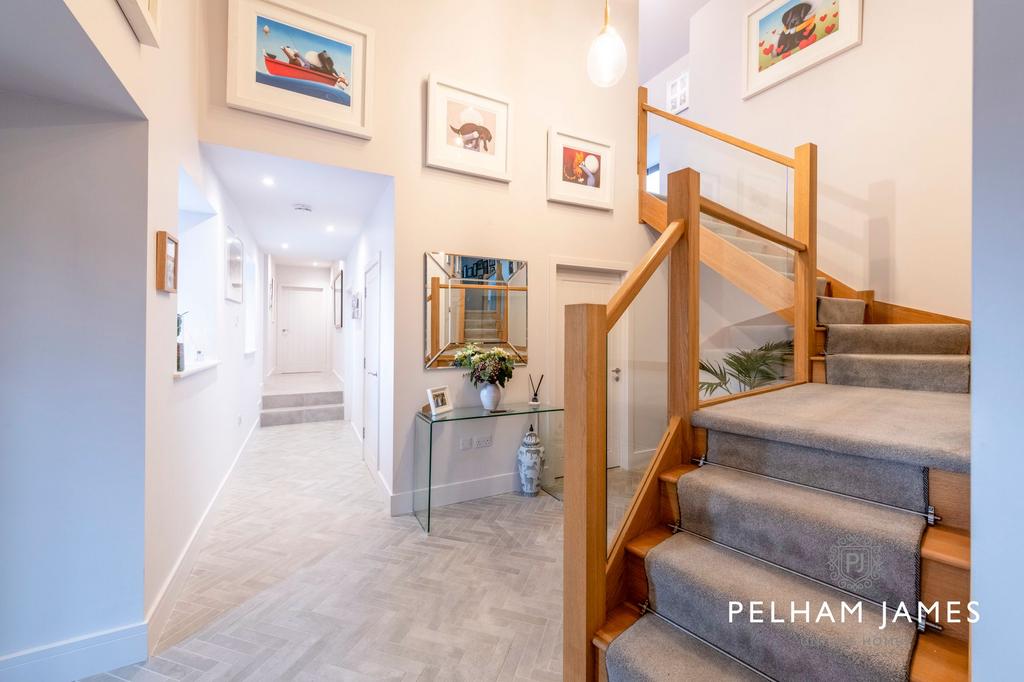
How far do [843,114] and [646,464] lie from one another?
12.6 feet

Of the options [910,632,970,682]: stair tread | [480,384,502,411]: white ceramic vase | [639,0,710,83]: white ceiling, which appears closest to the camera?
[910,632,970,682]: stair tread

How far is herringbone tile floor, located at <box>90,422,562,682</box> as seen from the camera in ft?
5.76

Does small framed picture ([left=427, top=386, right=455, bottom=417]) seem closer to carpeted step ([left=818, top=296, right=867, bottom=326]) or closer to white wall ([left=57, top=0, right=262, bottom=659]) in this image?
white wall ([left=57, top=0, right=262, bottom=659])

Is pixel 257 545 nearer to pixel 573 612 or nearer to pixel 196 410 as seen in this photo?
pixel 196 410

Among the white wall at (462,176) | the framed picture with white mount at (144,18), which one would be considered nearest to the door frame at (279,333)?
the white wall at (462,176)

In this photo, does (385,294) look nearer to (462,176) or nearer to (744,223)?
(462,176)

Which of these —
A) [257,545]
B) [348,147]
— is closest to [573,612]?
[257,545]

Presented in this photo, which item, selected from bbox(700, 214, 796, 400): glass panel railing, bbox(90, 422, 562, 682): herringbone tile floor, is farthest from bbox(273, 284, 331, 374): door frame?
bbox(700, 214, 796, 400): glass panel railing

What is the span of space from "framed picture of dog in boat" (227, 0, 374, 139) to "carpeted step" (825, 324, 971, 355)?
353 centimetres

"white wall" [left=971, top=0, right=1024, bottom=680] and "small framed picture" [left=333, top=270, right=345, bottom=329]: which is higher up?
"small framed picture" [left=333, top=270, right=345, bottom=329]

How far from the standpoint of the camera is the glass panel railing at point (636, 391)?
1.64 m

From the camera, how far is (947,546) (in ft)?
3.83

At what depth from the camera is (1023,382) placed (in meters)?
0.78

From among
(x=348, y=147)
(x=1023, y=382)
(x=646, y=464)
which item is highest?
(x=348, y=147)
